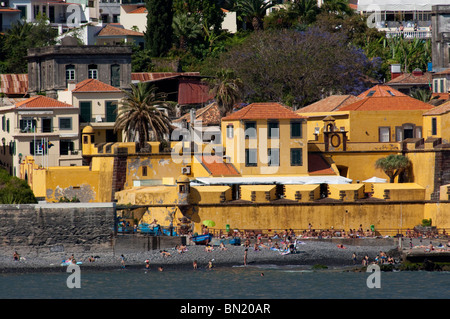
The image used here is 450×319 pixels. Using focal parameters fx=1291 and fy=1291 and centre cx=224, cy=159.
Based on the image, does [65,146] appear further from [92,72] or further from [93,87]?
[92,72]

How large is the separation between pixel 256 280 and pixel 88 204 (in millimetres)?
12750

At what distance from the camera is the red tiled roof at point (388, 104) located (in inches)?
3856

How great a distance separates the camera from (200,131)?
326ft

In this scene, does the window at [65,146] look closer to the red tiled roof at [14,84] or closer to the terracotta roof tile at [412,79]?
the red tiled roof at [14,84]

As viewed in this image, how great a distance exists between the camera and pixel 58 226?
83.8m

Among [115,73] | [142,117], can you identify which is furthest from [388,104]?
[115,73]

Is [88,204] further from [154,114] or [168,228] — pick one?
[154,114]

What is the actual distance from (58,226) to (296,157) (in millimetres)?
18693

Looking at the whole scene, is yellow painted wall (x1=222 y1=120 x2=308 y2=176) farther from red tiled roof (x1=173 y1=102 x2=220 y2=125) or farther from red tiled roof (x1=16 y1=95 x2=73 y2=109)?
red tiled roof (x1=16 y1=95 x2=73 y2=109)

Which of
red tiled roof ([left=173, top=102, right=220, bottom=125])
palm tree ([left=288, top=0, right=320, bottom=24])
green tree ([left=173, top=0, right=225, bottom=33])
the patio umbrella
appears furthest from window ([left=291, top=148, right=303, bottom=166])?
palm tree ([left=288, top=0, right=320, bottom=24])

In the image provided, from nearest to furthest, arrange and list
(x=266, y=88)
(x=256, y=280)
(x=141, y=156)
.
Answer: (x=256, y=280) < (x=141, y=156) < (x=266, y=88)

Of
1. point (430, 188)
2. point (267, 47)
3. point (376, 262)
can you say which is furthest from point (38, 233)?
point (267, 47)

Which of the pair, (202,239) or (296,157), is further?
(296,157)
